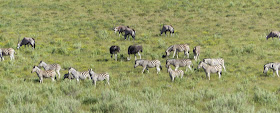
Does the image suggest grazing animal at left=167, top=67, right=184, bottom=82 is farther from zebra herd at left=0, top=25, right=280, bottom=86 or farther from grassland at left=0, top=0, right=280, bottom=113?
grassland at left=0, top=0, right=280, bottom=113

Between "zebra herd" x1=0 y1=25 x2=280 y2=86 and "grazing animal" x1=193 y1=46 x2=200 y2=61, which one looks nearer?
"zebra herd" x1=0 y1=25 x2=280 y2=86

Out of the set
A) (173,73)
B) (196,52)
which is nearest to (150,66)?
(173,73)

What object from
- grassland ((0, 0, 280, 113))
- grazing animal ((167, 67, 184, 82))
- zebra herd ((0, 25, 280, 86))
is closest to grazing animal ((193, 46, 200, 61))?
zebra herd ((0, 25, 280, 86))

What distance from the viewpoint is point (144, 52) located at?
24250 millimetres

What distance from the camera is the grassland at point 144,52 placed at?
33.2ft

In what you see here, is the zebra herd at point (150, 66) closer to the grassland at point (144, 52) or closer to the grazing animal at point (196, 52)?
the grazing animal at point (196, 52)

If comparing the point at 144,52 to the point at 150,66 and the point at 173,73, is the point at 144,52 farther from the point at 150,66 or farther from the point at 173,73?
the point at 173,73

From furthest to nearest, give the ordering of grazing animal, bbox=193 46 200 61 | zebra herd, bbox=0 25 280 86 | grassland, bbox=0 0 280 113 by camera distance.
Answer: grazing animal, bbox=193 46 200 61
zebra herd, bbox=0 25 280 86
grassland, bbox=0 0 280 113

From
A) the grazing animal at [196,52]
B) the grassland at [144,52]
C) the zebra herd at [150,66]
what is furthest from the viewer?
the grazing animal at [196,52]

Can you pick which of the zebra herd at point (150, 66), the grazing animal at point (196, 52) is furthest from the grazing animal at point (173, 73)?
the grazing animal at point (196, 52)

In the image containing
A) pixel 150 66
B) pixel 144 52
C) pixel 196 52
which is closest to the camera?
pixel 150 66

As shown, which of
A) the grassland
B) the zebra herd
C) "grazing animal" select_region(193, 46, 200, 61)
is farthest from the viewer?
"grazing animal" select_region(193, 46, 200, 61)

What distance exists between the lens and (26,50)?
82.2ft

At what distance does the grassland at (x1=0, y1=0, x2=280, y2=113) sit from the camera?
1012 centimetres
